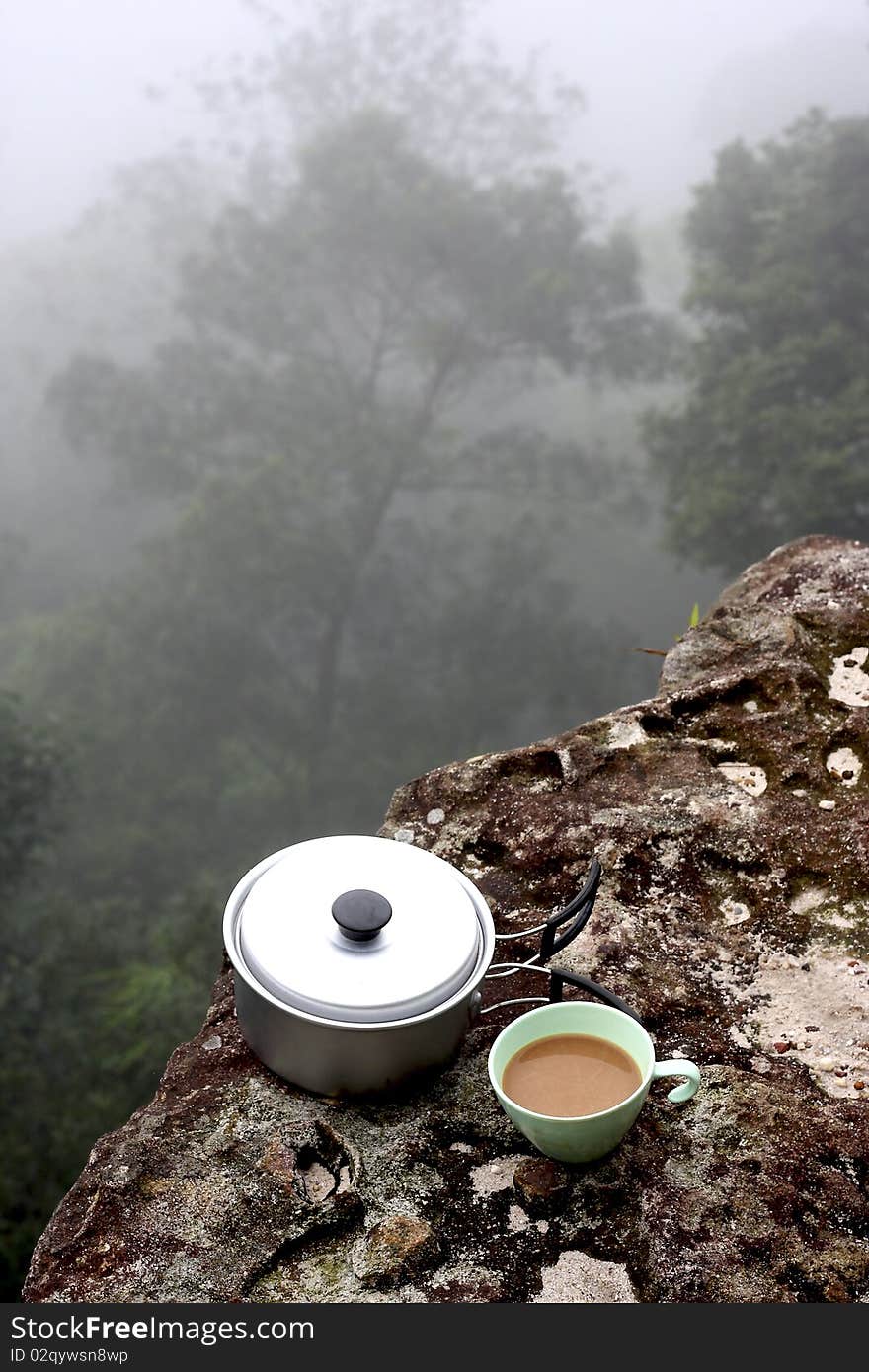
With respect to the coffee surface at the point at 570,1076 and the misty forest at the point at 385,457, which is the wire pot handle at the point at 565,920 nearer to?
the coffee surface at the point at 570,1076

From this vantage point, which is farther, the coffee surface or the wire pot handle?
the wire pot handle

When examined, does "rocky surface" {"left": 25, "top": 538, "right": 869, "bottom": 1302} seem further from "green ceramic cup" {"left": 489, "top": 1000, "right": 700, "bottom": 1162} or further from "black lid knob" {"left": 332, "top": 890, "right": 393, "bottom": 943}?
"black lid knob" {"left": 332, "top": 890, "right": 393, "bottom": 943}

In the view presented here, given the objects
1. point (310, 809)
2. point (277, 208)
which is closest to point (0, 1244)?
point (310, 809)

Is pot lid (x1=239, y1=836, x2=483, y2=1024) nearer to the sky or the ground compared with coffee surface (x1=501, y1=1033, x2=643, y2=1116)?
nearer to the sky

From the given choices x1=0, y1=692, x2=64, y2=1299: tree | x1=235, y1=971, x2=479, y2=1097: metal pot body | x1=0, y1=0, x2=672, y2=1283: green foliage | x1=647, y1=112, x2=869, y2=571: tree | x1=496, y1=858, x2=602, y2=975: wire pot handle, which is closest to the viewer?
x1=235, y1=971, x2=479, y2=1097: metal pot body

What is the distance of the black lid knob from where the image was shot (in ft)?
3.98

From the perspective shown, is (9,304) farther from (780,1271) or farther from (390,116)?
(780,1271)

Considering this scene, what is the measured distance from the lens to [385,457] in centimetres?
1303

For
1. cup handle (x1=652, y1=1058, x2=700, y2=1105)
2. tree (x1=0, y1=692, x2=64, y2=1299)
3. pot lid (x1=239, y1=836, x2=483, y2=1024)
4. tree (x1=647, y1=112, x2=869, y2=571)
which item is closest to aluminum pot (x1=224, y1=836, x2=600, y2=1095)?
pot lid (x1=239, y1=836, x2=483, y2=1024)

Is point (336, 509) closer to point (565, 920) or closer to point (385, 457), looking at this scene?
point (385, 457)

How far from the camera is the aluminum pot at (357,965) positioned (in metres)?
1.18

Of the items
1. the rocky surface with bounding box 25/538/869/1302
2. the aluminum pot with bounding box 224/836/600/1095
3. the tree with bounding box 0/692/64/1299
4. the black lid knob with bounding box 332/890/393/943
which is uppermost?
the black lid knob with bounding box 332/890/393/943

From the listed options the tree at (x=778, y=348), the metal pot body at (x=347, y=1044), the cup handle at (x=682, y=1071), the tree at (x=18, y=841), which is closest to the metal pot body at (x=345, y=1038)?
the metal pot body at (x=347, y=1044)

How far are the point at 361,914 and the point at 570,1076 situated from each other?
0.91 ft
